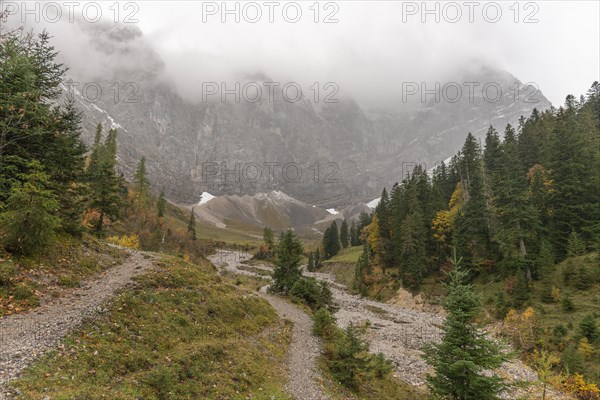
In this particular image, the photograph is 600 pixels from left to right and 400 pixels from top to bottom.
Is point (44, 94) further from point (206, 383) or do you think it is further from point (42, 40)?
point (206, 383)

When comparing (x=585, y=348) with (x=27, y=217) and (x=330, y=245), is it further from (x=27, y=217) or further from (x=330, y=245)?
(x=330, y=245)

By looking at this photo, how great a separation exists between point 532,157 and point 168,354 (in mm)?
78257

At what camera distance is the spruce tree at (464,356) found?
17.8 meters

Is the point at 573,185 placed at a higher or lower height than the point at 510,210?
higher

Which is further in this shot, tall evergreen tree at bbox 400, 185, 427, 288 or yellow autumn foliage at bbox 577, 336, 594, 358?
tall evergreen tree at bbox 400, 185, 427, 288

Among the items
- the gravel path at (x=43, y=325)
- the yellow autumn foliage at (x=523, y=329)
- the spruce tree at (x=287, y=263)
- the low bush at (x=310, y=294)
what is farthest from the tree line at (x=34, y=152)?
the yellow autumn foliage at (x=523, y=329)

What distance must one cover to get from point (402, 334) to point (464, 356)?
30.5 meters

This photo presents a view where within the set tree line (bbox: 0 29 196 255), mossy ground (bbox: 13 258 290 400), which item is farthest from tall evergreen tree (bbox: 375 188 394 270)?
tree line (bbox: 0 29 196 255)

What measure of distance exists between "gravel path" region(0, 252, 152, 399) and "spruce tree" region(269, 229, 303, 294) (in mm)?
27349

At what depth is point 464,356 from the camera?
1794 cm

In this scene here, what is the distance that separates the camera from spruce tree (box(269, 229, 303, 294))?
5047 centimetres

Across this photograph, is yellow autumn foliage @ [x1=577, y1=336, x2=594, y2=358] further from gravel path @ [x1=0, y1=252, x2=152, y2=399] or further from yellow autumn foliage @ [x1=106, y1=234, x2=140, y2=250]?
yellow autumn foliage @ [x1=106, y1=234, x2=140, y2=250]

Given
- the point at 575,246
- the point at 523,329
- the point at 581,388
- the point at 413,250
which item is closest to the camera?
the point at 581,388

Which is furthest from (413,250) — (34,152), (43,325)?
(43,325)
